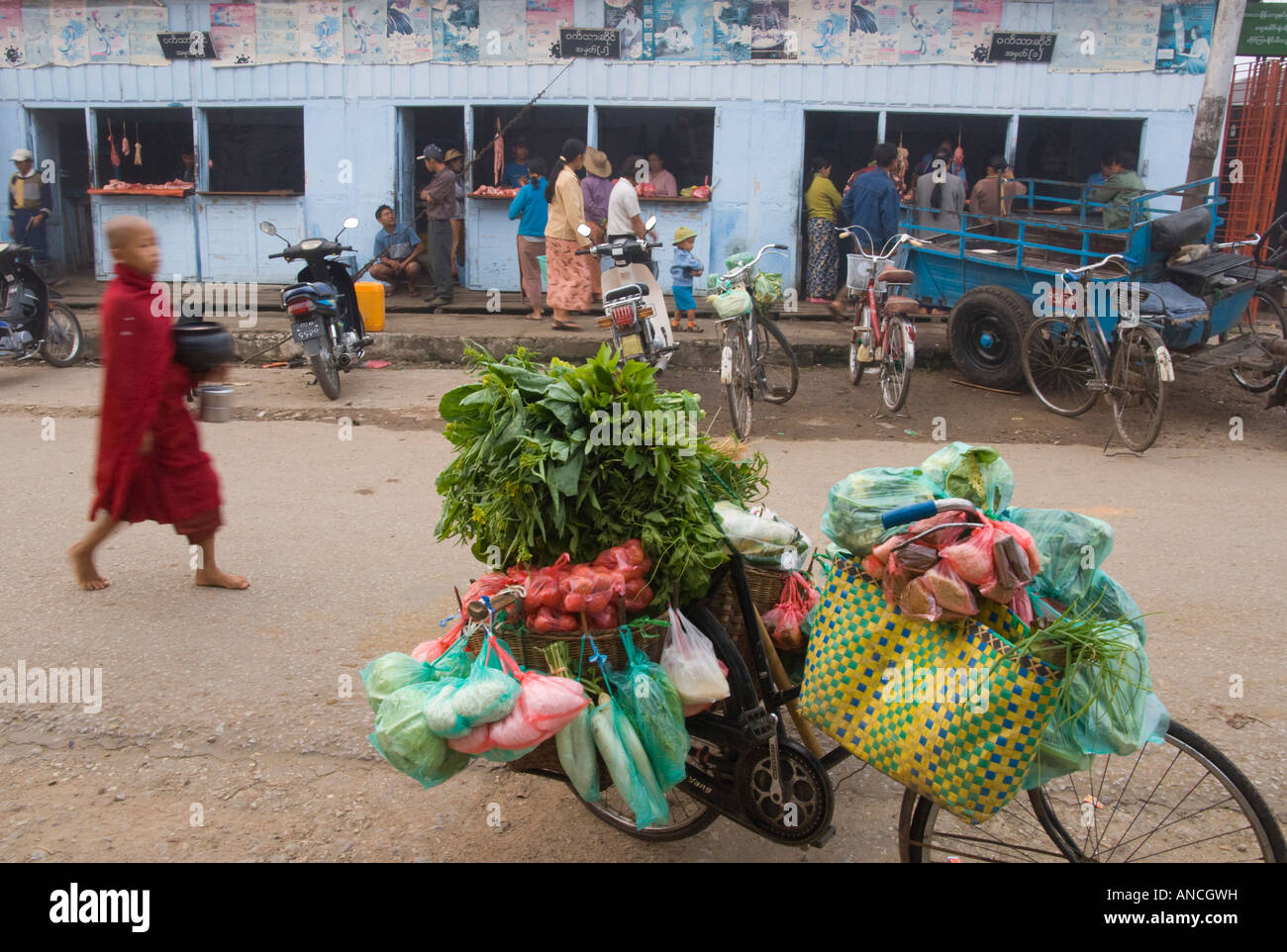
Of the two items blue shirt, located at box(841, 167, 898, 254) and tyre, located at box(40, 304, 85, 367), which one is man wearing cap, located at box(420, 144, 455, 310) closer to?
tyre, located at box(40, 304, 85, 367)

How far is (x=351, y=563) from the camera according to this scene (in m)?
4.98

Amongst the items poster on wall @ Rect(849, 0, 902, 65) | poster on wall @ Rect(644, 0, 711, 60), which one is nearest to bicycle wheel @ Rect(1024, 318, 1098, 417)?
poster on wall @ Rect(849, 0, 902, 65)

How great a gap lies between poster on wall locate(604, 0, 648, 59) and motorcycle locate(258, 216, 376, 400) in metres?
4.41

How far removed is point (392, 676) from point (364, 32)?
1158 cm

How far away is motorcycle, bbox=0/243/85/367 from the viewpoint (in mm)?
9391

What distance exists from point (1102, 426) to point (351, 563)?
5712mm

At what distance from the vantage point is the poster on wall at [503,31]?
11945 millimetres

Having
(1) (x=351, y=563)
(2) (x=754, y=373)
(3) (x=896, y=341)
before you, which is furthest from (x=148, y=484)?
(3) (x=896, y=341)

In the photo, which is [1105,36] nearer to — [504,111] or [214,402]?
[504,111]

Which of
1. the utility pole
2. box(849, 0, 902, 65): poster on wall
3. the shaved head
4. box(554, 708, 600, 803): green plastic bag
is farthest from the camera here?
box(849, 0, 902, 65): poster on wall

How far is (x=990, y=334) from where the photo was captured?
8719 millimetres

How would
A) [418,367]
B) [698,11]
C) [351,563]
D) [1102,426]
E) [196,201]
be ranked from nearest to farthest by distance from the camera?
1. [351,563]
2. [1102,426]
3. [418,367]
4. [698,11]
5. [196,201]

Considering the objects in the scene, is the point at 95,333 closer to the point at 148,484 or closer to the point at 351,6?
the point at 351,6
